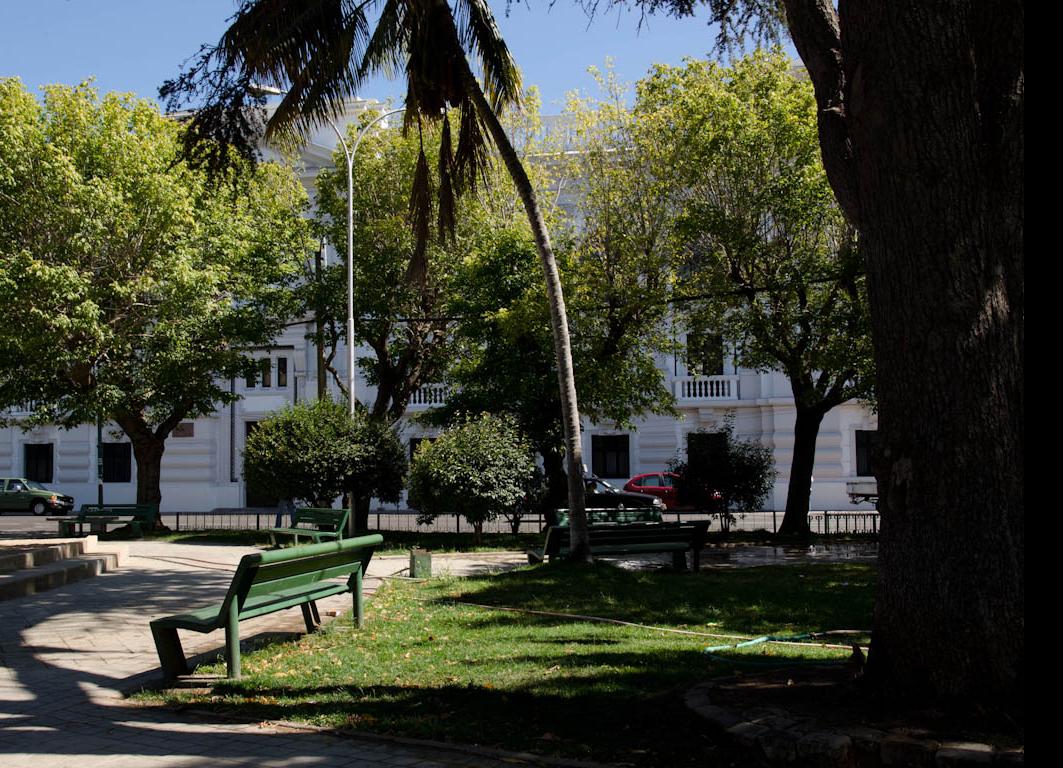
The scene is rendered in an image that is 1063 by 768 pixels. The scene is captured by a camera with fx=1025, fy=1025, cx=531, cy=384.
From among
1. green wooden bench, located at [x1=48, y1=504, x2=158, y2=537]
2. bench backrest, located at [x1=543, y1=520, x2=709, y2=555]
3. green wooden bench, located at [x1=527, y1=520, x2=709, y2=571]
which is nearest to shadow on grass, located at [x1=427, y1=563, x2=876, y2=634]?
green wooden bench, located at [x1=527, y1=520, x2=709, y2=571]

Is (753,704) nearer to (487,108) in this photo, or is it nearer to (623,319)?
(487,108)

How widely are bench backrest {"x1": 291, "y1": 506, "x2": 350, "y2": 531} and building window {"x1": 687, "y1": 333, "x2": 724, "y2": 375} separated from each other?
9.42m

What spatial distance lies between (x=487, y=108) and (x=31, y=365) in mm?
14966

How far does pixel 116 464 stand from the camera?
41.9m

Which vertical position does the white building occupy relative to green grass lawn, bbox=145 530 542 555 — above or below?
above

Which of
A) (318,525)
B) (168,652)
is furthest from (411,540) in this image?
(168,652)

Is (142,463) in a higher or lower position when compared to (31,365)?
lower

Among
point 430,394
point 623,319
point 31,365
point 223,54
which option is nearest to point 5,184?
point 31,365

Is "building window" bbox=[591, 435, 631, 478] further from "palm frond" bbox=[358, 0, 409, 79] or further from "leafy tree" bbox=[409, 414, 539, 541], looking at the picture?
"palm frond" bbox=[358, 0, 409, 79]

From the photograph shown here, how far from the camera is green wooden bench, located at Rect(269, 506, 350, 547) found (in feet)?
55.8

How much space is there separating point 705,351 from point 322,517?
405 inches

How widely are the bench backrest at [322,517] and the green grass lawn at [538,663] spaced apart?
Answer: 18.9ft

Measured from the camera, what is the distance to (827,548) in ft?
65.3

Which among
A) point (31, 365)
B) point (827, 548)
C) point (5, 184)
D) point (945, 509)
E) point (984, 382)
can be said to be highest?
point (5, 184)
